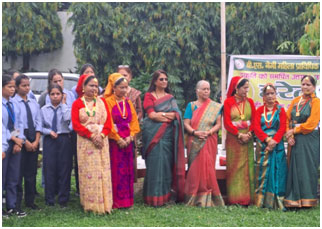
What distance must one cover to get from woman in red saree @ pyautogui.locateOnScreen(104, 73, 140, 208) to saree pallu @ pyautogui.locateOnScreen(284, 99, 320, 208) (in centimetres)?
186

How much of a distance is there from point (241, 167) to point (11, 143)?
8.75ft

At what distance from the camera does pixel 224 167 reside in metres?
6.23

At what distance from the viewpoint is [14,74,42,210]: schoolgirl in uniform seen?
5332 mm

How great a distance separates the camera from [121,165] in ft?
18.3

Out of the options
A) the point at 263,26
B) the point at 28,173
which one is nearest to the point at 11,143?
the point at 28,173

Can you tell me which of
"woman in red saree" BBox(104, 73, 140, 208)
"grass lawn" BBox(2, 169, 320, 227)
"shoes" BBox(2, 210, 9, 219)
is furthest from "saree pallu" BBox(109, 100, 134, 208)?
"shoes" BBox(2, 210, 9, 219)

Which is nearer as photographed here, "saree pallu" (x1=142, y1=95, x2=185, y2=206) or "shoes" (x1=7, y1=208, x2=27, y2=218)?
"shoes" (x1=7, y1=208, x2=27, y2=218)

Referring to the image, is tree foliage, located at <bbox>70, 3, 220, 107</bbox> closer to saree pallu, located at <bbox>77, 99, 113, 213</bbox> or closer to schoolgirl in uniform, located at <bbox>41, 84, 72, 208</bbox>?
schoolgirl in uniform, located at <bbox>41, 84, 72, 208</bbox>

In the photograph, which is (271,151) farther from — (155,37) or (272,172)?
(155,37)

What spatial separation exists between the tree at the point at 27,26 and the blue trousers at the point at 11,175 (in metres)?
6.96

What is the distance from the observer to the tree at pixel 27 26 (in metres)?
11.4

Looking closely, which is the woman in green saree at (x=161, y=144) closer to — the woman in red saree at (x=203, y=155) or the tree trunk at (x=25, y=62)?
the woman in red saree at (x=203, y=155)

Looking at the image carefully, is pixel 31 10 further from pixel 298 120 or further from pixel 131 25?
pixel 298 120

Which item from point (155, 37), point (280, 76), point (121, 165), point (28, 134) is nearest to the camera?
point (28, 134)
